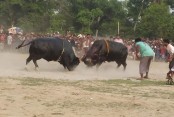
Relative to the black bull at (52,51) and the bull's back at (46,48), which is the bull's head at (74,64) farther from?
the bull's back at (46,48)

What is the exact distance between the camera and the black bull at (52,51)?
63.9 ft

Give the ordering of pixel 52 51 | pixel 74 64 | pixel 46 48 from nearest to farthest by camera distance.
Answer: pixel 46 48, pixel 52 51, pixel 74 64

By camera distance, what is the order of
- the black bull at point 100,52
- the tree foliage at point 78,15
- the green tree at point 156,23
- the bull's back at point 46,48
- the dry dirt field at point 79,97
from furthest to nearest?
the tree foliage at point 78,15 → the green tree at point 156,23 → the black bull at point 100,52 → the bull's back at point 46,48 → the dry dirt field at point 79,97

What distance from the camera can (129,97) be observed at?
41.7ft

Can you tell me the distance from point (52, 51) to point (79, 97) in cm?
765

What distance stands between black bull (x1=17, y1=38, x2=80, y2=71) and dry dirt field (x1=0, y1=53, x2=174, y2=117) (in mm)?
2066

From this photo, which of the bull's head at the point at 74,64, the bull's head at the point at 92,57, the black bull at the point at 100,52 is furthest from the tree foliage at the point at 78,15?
the bull's head at the point at 74,64

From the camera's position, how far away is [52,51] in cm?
1966

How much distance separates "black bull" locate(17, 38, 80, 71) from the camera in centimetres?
1948

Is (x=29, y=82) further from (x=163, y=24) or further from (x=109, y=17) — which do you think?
(x=109, y=17)

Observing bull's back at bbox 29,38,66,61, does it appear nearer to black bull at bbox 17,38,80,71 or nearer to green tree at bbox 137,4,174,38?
black bull at bbox 17,38,80,71

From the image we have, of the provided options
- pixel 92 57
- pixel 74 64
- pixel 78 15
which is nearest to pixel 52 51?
pixel 74 64

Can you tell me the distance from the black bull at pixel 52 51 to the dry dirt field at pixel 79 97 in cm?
207

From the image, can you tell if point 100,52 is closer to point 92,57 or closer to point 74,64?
point 92,57
